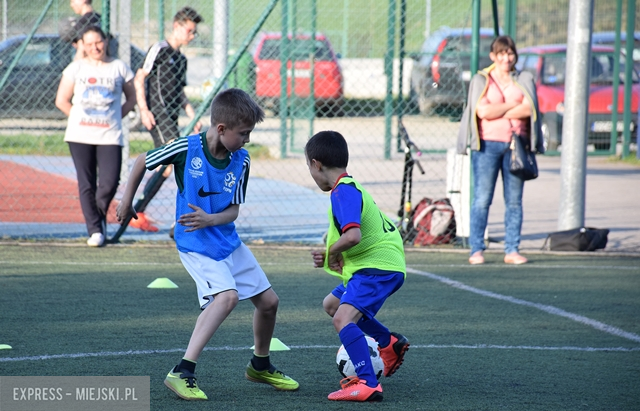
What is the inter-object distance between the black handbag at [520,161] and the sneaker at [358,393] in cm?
412

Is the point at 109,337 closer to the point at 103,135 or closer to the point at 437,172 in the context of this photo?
the point at 103,135

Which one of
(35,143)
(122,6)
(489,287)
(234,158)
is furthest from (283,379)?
(35,143)

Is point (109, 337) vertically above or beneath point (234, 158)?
beneath

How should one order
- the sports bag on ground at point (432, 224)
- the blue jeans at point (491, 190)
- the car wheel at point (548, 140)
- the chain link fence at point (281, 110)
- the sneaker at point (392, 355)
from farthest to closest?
the car wheel at point (548, 140), the chain link fence at point (281, 110), the sports bag on ground at point (432, 224), the blue jeans at point (491, 190), the sneaker at point (392, 355)

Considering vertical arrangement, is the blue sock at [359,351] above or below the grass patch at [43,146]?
below

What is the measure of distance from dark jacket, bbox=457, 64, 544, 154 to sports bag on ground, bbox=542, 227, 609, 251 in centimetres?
128

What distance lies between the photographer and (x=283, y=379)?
4.36 meters

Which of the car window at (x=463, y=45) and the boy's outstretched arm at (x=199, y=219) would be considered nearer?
the boy's outstretched arm at (x=199, y=219)

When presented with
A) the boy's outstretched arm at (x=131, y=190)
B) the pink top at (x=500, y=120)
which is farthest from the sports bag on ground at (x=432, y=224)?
the boy's outstretched arm at (x=131, y=190)

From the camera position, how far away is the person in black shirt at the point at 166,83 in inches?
339

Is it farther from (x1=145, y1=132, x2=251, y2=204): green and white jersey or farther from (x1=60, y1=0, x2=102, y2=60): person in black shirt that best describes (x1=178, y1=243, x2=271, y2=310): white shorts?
(x1=60, y1=0, x2=102, y2=60): person in black shirt

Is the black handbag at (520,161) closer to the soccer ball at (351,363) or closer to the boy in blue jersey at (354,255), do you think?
the boy in blue jersey at (354,255)

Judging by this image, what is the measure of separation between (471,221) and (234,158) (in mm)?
4384

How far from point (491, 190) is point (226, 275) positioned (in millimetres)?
4482
